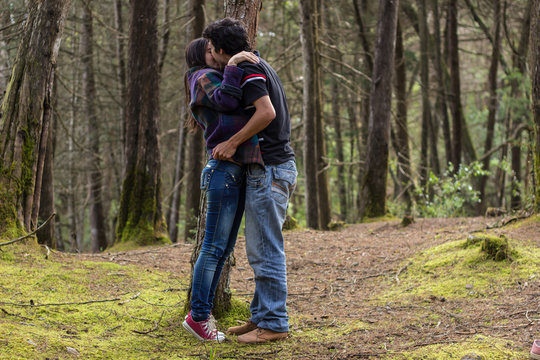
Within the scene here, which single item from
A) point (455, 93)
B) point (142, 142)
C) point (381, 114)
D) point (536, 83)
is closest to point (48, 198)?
point (142, 142)

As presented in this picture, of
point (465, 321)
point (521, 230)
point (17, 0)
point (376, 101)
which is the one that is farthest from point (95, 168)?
point (465, 321)

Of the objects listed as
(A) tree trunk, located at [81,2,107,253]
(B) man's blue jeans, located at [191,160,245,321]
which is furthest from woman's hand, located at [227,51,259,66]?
(A) tree trunk, located at [81,2,107,253]

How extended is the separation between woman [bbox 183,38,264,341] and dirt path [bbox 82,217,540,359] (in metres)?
0.76

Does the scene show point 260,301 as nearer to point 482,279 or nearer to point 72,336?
point 72,336

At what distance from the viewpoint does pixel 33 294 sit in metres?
4.42

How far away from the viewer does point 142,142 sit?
8922mm

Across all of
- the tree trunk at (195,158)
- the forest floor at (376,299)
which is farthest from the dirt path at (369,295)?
the tree trunk at (195,158)

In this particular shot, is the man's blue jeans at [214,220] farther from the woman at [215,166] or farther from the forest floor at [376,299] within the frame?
the forest floor at [376,299]

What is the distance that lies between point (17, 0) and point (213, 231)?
8.02m

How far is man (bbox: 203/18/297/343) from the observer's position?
140 inches

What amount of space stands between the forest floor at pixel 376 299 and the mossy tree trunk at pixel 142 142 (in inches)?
46.5

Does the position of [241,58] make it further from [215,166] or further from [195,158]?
[195,158]

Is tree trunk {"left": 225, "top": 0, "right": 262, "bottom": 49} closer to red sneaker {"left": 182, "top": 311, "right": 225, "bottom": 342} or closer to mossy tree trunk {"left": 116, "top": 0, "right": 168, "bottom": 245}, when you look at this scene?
red sneaker {"left": 182, "top": 311, "right": 225, "bottom": 342}

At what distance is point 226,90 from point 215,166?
553mm
